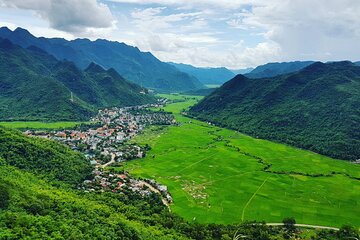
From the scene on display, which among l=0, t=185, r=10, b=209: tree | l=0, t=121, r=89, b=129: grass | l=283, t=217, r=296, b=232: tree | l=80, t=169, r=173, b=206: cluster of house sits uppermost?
l=0, t=185, r=10, b=209: tree

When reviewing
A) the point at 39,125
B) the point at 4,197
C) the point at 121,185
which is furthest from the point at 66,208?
the point at 39,125

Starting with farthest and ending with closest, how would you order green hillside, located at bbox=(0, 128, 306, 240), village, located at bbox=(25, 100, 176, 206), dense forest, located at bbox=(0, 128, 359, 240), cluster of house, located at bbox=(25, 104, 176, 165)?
cluster of house, located at bbox=(25, 104, 176, 165) < village, located at bbox=(25, 100, 176, 206) < dense forest, located at bbox=(0, 128, 359, 240) < green hillside, located at bbox=(0, 128, 306, 240)

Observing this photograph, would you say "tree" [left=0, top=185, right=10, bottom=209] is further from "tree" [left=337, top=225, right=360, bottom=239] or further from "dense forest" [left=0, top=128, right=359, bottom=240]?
"tree" [left=337, top=225, right=360, bottom=239]

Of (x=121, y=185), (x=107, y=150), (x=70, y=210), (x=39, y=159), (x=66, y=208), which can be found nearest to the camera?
(x=70, y=210)

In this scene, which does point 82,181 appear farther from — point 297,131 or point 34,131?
point 297,131

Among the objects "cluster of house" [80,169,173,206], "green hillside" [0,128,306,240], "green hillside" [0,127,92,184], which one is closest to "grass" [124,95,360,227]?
"cluster of house" [80,169,173,206]

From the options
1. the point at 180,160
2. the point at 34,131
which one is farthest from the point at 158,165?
the point at 34,131

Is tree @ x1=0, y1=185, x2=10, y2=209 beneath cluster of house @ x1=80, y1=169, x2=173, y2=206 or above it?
above

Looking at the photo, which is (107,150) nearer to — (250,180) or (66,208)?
(250,180)

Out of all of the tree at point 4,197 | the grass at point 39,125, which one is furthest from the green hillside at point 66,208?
the grass at point 39,125
